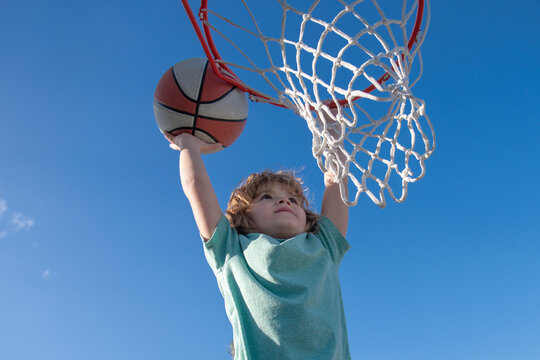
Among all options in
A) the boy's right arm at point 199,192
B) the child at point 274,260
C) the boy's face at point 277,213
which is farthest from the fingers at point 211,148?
the boy's face at point 277,213

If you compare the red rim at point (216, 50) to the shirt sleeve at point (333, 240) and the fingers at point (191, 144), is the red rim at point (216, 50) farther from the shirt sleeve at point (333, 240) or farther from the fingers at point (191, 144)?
the shirt sleeve at point (333, 240)

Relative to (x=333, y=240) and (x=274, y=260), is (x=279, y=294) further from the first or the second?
A: (x=333, y=240)

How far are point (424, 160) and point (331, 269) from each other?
854mm

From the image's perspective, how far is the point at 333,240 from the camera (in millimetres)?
3131

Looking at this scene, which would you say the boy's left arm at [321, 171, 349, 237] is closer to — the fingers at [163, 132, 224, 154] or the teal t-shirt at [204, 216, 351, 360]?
the teal t-shirt at [204, 216, 351, 360]

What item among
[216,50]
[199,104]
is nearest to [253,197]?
[199,104]

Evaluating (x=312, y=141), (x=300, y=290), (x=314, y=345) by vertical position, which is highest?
(x=312, y=141)

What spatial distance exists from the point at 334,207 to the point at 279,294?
3.09ft

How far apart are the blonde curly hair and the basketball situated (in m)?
0.47

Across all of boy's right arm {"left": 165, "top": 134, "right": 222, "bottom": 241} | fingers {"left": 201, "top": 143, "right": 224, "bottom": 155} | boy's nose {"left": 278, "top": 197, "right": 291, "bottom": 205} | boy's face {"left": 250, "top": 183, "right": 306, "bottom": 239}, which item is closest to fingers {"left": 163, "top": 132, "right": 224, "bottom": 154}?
fingers {"left": 201, "top": 143, "right": 224, "bottom": 155}

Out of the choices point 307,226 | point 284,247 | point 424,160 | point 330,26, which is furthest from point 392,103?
point 284,247

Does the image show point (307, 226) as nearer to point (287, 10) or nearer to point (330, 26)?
point (330, 26)

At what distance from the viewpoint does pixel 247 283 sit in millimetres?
2668

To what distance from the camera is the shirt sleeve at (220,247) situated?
2846 mm
